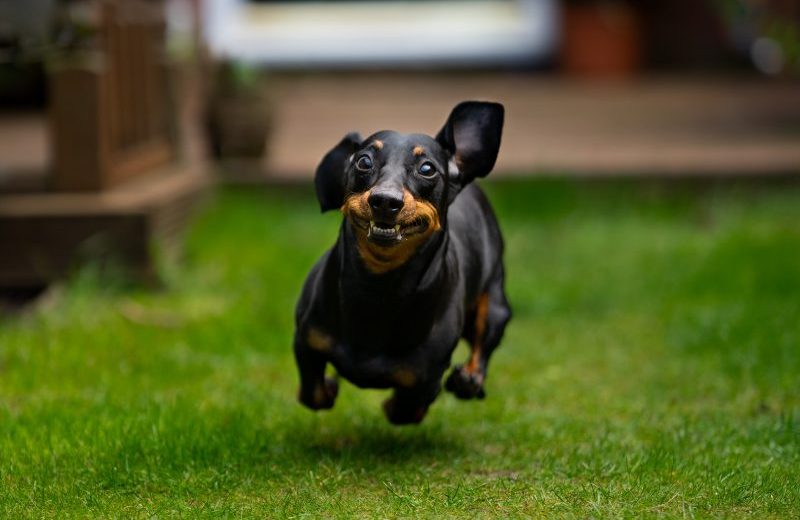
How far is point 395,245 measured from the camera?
345 cm

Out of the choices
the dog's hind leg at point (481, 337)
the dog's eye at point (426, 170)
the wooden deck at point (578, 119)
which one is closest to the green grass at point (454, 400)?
the dog's hind leg at point (481, 337)

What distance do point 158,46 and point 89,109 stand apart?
1.46 m

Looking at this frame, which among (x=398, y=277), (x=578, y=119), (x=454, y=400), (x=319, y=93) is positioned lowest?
(x=319, y=93)

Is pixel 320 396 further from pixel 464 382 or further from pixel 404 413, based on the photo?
pixel 464 382

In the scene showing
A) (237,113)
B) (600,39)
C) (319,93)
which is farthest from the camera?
(600,39)

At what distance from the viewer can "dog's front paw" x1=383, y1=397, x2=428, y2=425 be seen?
380 centimetres

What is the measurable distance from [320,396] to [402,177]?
727 millimetres

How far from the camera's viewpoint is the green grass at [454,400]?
3602mm

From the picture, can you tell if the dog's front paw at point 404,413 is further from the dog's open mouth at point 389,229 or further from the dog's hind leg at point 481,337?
the dog's open mouth at point 389,229

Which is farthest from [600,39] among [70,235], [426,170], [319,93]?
[426,170]

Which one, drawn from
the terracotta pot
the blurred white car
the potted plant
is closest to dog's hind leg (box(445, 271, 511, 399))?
the potted plant

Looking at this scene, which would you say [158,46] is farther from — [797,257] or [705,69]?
[705,69]

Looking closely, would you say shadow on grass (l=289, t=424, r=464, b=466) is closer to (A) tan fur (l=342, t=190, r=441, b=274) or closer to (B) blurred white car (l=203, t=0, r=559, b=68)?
(A) tan fur (l=342, t=190, r=441, b=274)

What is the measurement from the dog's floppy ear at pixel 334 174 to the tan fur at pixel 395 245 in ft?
0.80
